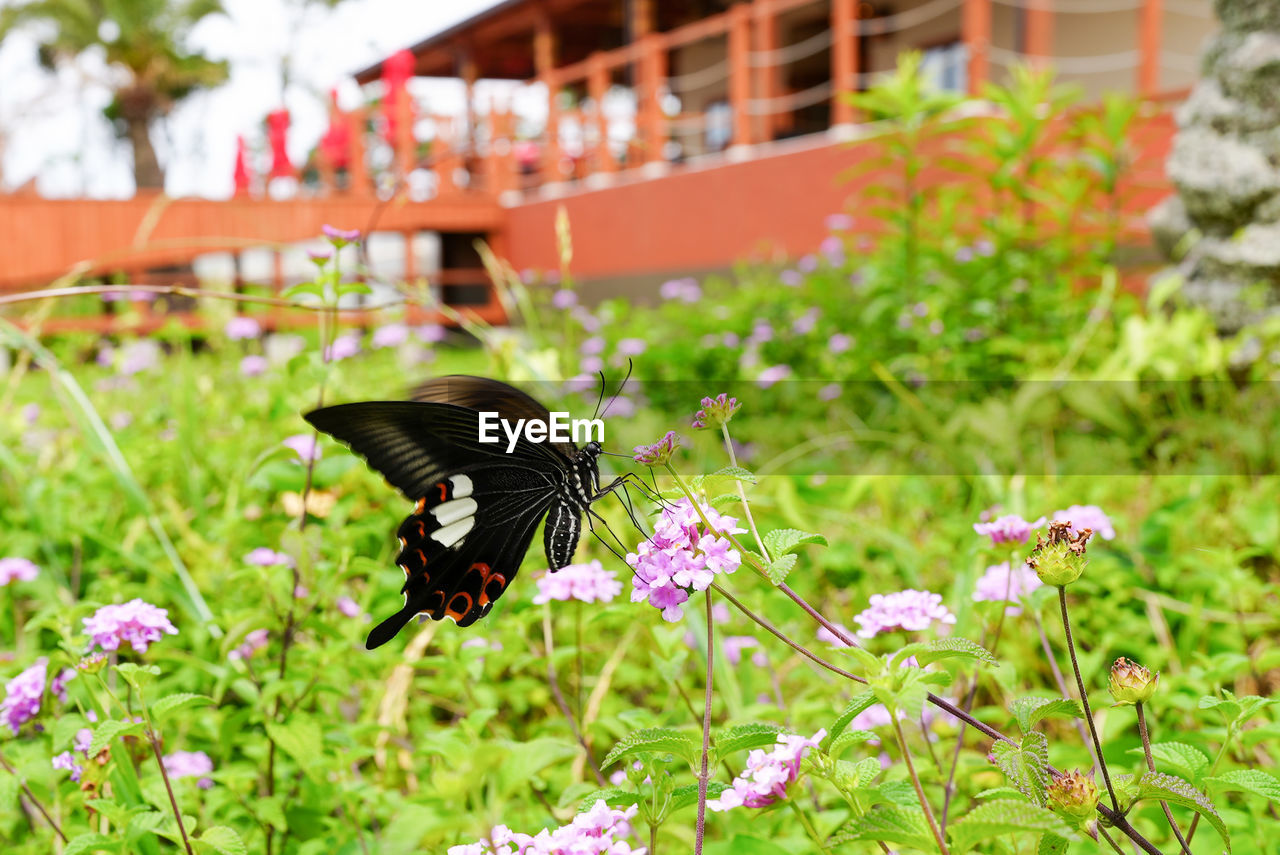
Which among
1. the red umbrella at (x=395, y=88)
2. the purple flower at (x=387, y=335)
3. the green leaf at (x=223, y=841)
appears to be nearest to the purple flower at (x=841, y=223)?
the purple flower at (x=387, y=335)

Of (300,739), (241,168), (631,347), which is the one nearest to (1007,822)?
(300,739)

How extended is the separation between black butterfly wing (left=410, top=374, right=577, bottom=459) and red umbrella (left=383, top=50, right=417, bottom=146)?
11440mm

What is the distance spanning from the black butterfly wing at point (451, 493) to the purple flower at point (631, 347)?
3.43 meters

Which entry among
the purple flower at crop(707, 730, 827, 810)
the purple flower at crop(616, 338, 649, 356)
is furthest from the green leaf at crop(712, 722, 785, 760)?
the purple flower at crop(616, 338, 649, 356)

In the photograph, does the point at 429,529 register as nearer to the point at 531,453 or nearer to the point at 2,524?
the point at 531,453

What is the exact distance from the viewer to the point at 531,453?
2.49 ft

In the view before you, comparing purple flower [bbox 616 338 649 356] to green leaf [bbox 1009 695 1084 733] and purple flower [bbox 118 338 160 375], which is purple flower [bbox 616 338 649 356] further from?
green leaf [bbox 1009 695 1084 733]

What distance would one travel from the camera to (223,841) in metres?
0.83

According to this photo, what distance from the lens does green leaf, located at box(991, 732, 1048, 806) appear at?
63 centimetres

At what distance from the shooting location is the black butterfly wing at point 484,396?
2.20ft

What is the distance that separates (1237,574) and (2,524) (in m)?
2.51

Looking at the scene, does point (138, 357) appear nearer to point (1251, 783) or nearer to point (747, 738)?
point (747, 738)

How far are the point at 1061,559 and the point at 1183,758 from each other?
12.1 inches

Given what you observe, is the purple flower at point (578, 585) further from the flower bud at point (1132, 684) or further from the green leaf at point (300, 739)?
the flower bud at point (1132, 684)
